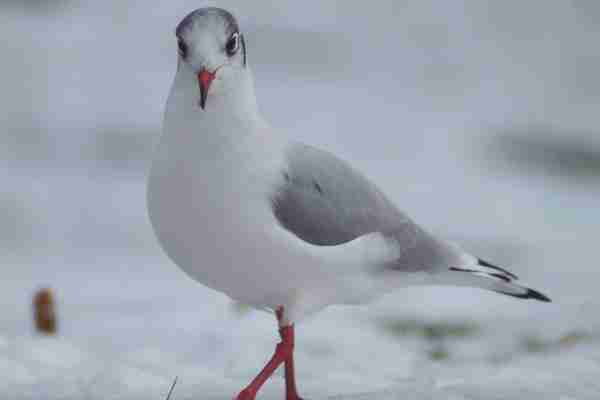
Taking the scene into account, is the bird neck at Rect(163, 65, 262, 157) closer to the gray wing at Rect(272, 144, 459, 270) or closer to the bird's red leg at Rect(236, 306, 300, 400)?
the gray wing at Rect(272, 144, 459, 270)

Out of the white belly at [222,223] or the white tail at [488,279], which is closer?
the white belly at [222,223]

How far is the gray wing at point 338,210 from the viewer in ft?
7.27

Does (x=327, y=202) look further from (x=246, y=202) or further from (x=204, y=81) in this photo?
(x=204, y=81)

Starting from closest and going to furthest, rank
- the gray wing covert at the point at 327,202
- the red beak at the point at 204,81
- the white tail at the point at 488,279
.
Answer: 1. the red beak at the point at 204,81
2. the gray wing covert at the point at 327,202
3. the white tail at the point at 488,279

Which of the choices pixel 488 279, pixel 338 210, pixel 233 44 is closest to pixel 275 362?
pixel 338 210

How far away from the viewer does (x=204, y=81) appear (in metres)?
2.05

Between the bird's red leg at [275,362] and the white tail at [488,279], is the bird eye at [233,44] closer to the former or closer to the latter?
the bird's red leg at [275,362]

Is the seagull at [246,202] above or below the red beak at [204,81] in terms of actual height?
below

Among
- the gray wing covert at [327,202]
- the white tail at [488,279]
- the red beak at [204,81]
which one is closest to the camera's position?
the red beak at [204,81]

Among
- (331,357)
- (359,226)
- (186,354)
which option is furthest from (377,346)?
(359,226)

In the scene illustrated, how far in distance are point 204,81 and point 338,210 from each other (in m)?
0.46

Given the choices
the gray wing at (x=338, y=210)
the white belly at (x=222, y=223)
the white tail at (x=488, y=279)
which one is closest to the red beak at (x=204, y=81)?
the white belly at (x=222, y=223)

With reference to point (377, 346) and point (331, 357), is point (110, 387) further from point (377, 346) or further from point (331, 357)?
point (377, 346)

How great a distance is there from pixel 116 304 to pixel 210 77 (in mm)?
2409
